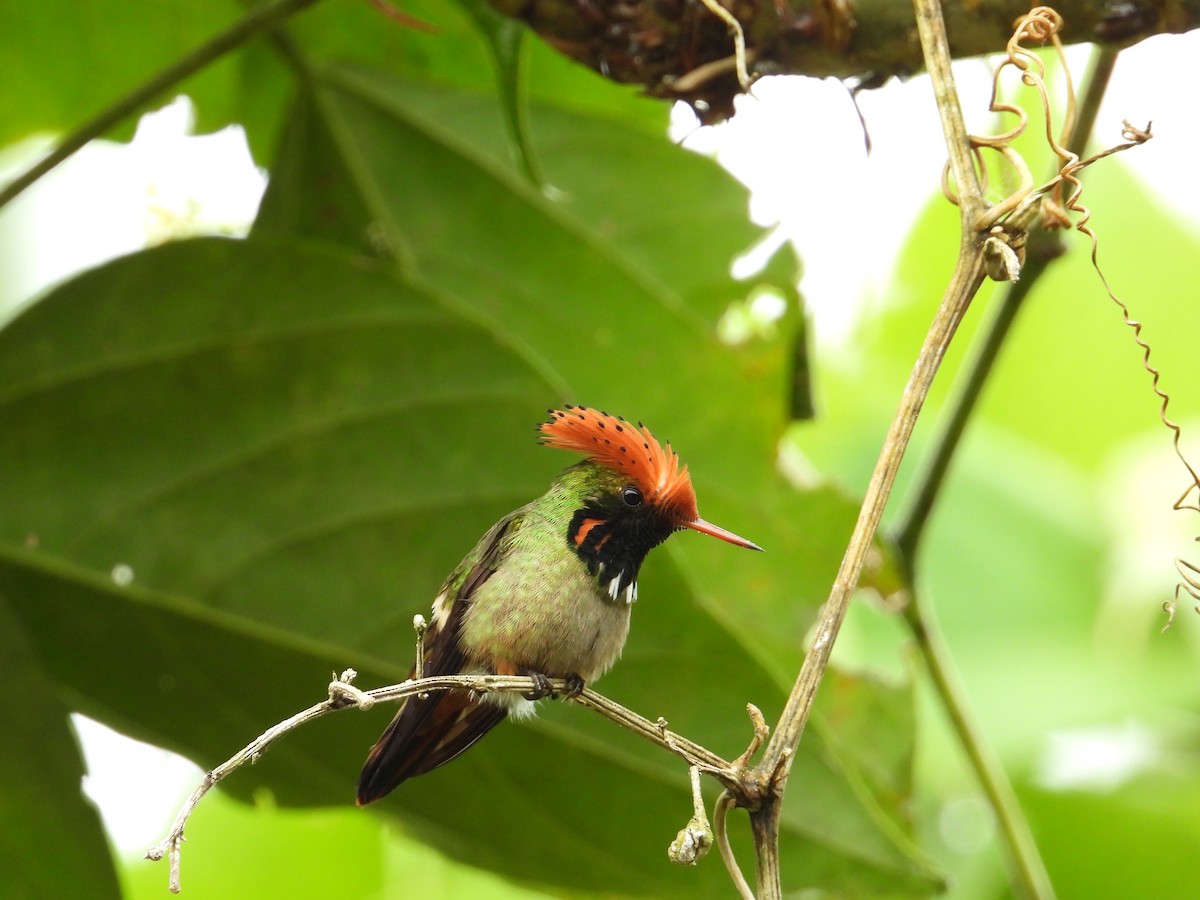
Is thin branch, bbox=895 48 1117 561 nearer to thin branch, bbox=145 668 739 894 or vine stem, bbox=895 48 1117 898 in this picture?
vine stem, bbox=895 48 1117 898

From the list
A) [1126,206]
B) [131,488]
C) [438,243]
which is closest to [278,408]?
[131,488]

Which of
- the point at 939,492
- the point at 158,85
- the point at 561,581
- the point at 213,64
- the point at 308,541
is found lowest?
the point at 561,581

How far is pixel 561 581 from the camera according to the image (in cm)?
144

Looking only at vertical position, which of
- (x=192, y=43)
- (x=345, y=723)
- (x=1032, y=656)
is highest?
(x=192, y=43)

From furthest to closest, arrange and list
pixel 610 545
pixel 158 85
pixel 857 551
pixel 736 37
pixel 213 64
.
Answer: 1. pixel 213 64
2. pixel 158 85
3. pixel 736 37
4. pixel 610 545
5. pixel 857 551

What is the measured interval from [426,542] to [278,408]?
0.35 meters

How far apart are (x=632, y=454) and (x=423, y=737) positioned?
13.5 inches

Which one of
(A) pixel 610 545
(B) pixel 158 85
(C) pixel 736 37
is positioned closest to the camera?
(A) pixel 610 545

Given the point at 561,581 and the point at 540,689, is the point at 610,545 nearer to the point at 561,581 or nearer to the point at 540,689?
the point at 561,581

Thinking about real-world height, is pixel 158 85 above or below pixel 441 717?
above

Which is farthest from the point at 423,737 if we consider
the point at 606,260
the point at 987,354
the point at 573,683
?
the point at 606,260

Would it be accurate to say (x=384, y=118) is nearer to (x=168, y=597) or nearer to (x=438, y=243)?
(x=438, y=243)

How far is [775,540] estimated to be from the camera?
2.73m

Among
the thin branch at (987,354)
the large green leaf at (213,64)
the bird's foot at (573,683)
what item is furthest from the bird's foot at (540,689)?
the large green leaf at (213,64)
